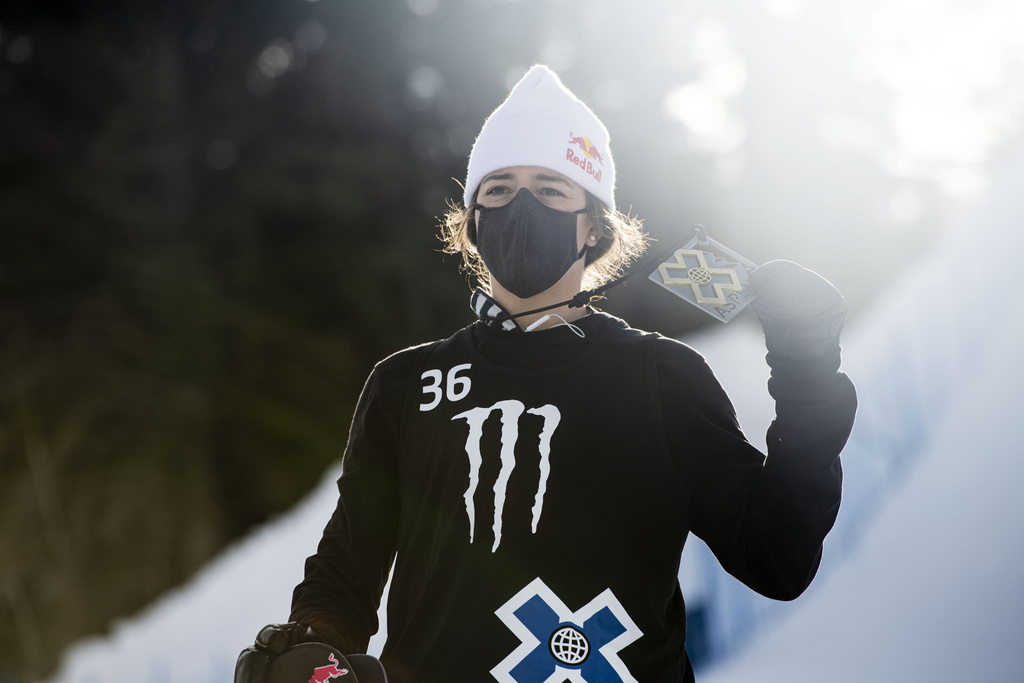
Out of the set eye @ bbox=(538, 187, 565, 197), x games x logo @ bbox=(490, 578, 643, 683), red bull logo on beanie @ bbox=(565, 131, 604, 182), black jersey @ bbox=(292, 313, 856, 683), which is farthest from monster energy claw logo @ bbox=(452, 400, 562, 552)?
red bull logo on beanie @ bbox=(565, 131, 604, 182)

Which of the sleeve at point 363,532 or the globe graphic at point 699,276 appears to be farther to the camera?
the sleeve at point 363,532

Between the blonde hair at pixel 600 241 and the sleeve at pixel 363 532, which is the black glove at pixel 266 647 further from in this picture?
the blonde hair at pixel 600 241

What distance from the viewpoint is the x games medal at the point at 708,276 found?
1344 mm

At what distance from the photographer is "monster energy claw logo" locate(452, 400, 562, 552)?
4.62 ft

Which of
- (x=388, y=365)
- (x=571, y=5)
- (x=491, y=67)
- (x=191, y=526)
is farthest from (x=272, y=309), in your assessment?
(x=388, y=365)

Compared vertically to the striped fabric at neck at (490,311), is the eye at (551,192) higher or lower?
higher

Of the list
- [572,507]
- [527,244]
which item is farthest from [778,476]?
[527,244]

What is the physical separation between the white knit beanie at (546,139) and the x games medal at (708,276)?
36 cm

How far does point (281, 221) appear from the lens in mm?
8367

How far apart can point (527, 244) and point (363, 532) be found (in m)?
0.69

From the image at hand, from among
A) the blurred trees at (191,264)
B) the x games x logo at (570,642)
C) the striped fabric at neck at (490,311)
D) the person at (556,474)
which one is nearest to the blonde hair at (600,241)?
the person at (556,474)

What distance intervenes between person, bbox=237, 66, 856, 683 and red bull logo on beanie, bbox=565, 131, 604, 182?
0.05 feet

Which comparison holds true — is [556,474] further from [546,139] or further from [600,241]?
[546,139]

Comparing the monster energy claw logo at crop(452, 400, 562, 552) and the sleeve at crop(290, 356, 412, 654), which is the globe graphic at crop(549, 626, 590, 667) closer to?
the monster energy claw logo at crop(452, 400, 562, 552)
